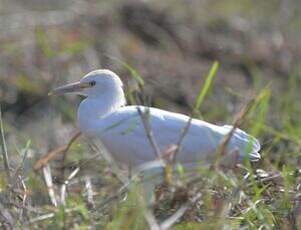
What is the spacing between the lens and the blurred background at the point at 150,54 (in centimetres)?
873

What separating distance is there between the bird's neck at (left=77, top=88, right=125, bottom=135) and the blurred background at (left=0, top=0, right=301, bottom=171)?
2209 mm

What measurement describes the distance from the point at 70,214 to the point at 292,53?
6.69 metres

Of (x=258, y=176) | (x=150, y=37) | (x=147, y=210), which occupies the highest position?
(x=147, y=210)

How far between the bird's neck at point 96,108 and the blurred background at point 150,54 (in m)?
2.21

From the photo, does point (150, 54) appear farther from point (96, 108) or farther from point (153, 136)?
point (153, 136)

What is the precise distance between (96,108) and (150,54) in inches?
200

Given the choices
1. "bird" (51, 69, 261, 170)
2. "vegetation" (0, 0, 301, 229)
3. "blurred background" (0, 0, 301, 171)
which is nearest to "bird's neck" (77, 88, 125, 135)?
"bird" (51, 69, 261, 170)

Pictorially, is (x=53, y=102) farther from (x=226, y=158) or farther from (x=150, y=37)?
(x=226, y=158)

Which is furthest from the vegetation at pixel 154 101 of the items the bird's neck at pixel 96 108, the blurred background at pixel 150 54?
the bird's neck at pixel 96 108

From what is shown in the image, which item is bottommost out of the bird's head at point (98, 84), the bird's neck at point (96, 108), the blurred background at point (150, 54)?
the blurred background at point (150, 54)

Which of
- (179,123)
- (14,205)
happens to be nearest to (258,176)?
(179,123)

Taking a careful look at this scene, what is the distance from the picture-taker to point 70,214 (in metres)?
4.74

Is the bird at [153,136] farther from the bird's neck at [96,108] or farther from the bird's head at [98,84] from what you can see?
the bird's head at [98,84]

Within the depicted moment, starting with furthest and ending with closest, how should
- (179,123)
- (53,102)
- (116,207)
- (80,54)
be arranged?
(80,54) → (53,102) → (179,123) → (116,207)
